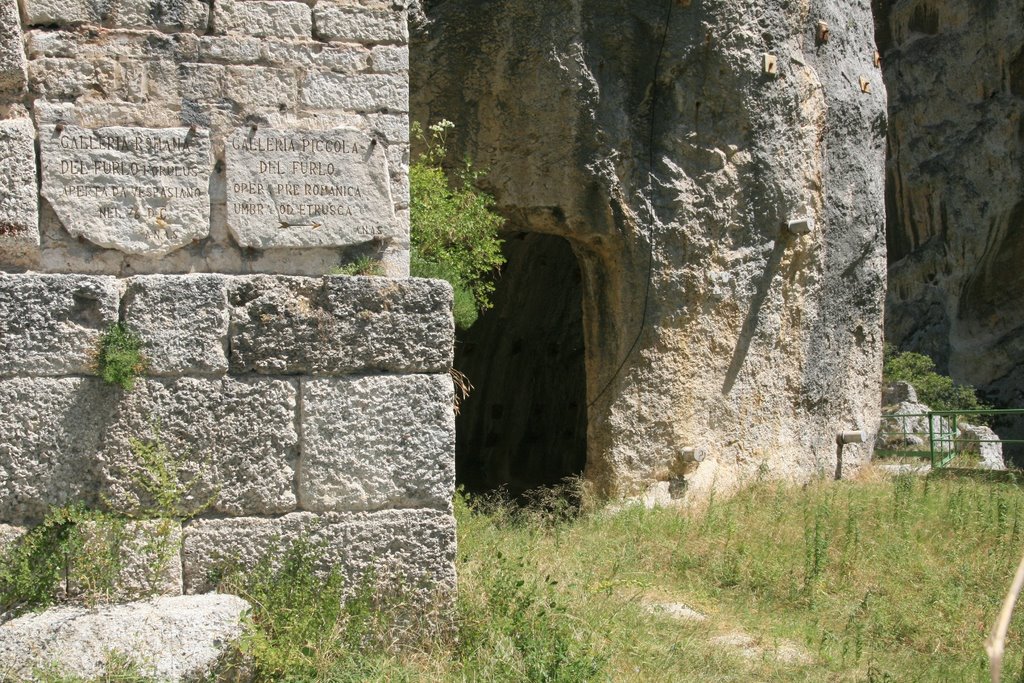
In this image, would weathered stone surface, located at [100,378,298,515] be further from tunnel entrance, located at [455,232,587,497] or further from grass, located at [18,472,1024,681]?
tunnel entrance, located at [455,232,587,497]

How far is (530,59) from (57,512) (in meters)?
5.73

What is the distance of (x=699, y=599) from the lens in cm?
569

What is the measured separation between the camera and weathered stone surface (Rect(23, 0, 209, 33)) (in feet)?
13.4

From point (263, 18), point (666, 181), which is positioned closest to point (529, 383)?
point (666, 181)

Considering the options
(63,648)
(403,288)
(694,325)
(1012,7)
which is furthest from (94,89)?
(1012,7)

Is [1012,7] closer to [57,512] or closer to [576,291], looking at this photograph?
[576,291]

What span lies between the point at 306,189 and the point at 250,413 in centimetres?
94

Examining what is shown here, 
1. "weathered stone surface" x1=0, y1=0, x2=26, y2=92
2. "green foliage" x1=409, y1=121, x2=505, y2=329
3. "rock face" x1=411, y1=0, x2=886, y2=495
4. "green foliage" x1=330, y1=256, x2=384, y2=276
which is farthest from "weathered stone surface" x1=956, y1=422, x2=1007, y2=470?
"weathered stone surface" x1=0, y1=0, x2=26, y2=92

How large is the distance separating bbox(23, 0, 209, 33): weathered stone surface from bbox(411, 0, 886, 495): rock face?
177 inches

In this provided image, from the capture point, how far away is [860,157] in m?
9.47

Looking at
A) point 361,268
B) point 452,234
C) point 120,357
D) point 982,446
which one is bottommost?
point 982,446

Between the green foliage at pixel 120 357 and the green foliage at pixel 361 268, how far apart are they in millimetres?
831

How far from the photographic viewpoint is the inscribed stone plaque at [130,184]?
13.3ft

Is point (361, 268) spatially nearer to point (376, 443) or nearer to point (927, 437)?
point (376, 443)
